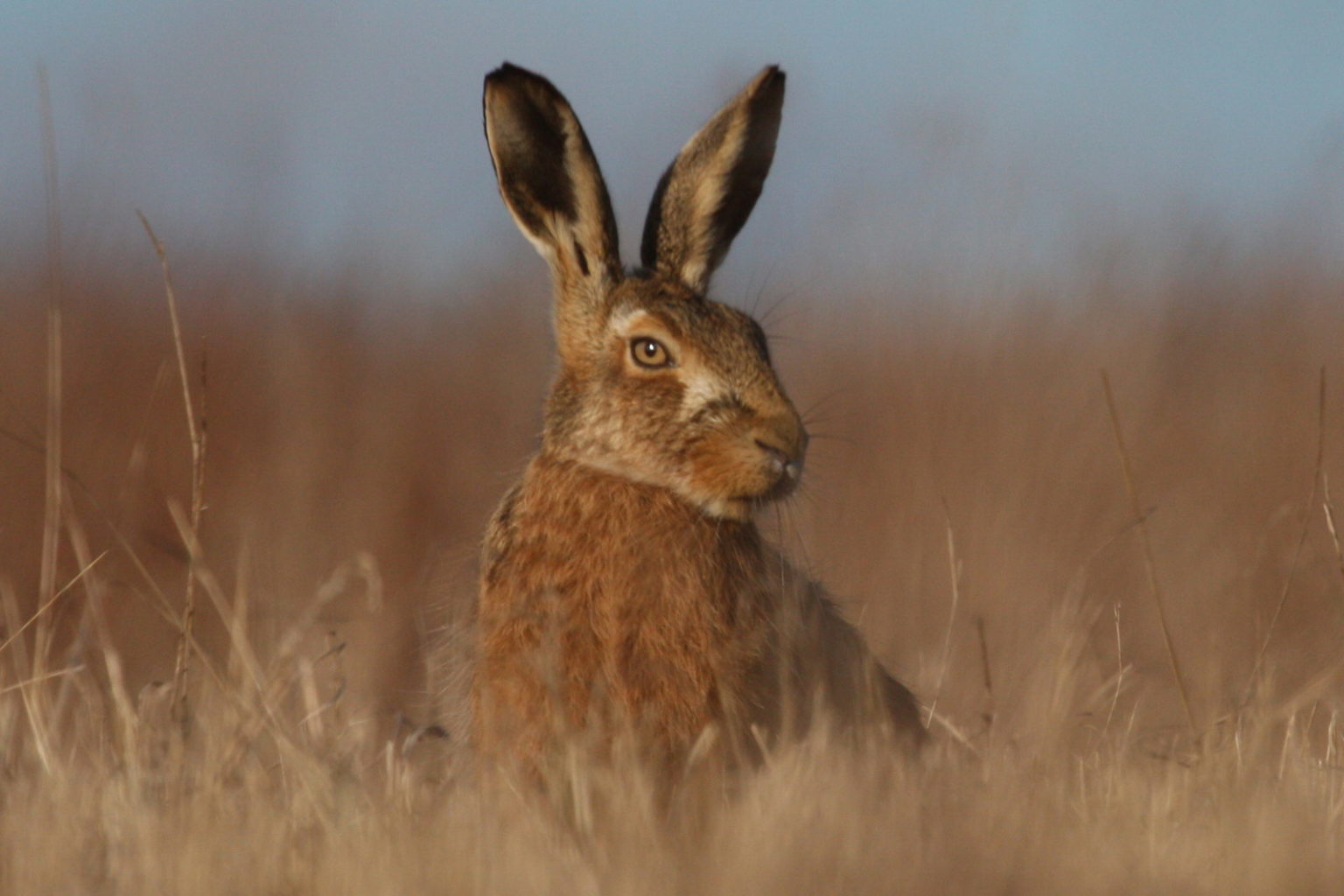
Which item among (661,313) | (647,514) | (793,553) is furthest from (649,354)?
(793,553)

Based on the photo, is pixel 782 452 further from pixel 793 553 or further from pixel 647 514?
pixel 793 553

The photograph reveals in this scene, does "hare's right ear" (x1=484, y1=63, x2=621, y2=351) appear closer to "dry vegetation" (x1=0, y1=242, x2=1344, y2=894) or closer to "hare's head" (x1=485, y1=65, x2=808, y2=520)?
"hare's head" (x1=485, y1=65, x2=808, y2=520)

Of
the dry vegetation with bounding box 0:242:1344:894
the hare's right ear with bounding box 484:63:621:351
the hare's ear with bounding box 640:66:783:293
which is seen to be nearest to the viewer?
the dry vegetation with bounding box 0:242:1344:894

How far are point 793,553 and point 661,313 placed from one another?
116cm

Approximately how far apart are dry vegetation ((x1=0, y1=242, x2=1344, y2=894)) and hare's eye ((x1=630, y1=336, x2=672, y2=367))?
548mm

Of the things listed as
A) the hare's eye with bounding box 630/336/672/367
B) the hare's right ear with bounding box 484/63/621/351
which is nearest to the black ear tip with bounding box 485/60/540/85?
the hare's right ear with bounding box 484/63/621/351

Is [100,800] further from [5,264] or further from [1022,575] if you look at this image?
[5,264]

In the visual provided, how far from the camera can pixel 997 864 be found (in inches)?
109

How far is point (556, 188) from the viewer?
184 inches

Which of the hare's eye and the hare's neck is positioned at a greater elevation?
the hare's eye

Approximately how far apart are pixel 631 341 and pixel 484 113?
2.26ft

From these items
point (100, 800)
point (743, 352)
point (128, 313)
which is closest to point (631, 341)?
point (743, 352)

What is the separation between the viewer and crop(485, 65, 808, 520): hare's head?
4.09 m

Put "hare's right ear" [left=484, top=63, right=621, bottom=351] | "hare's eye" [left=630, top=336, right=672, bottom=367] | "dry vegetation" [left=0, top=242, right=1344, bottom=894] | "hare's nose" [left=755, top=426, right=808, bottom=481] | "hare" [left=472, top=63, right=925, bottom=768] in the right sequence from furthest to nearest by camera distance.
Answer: "hare's right ear" [left=484, top=63, right=621, bottom=351], "hare's eye" [left=630, top=336, right=672, bottom=367], "hare's nose" [left=755, top=426, right=808, bottom=481], "hare" [left=472, top=63, right=925, bottom=768], "dry vegetation" [left=0, top=242, right=1344, bottom=894]
